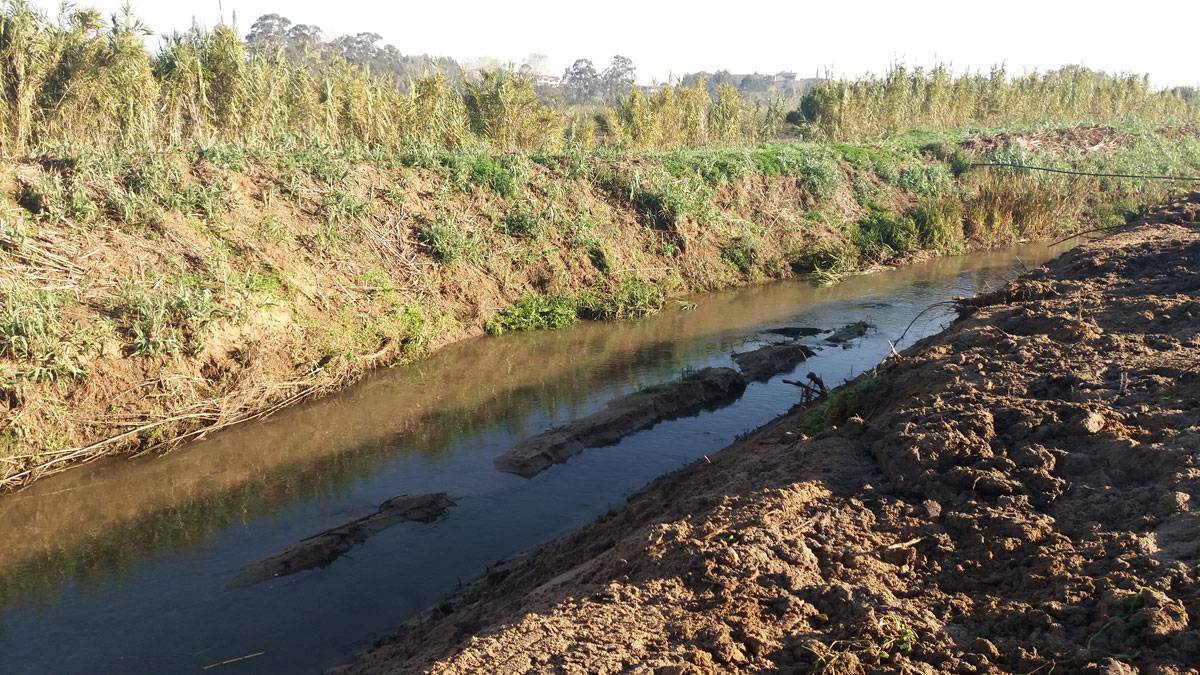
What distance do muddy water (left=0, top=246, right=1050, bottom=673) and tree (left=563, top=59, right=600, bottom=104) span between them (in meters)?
55.4

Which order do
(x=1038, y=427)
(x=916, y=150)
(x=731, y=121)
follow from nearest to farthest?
(x=1038, y=427) → (x=916, y=150) → (x=731, y=121)

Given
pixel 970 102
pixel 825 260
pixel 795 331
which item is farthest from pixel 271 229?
pixel 970 102

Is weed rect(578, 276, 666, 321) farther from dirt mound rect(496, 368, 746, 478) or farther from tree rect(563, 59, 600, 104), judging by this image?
tree rect(563, 59, 600, 104)

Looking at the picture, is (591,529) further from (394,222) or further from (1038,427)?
(394,222)

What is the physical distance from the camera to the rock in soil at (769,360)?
10.0 metres

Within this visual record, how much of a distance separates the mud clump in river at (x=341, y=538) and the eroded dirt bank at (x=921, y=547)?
1227mm

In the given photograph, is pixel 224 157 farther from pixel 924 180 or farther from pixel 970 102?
pixel 970 102

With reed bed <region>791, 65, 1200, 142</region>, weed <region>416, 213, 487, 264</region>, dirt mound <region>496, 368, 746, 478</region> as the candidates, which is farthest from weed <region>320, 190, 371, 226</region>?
reed bed <region>791, 65, 1200, 142</region>

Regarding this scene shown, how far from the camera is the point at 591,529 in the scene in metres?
5.78

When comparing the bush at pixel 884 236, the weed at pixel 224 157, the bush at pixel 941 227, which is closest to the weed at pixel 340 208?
the weed at pixel 224 157

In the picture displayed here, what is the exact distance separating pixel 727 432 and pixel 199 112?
36.3 feet

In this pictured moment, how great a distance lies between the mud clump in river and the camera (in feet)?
19.5

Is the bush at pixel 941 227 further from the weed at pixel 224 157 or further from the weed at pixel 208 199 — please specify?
the weed at pixel 208 199

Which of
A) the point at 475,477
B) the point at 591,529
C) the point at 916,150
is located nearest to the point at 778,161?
the point at 916,150
